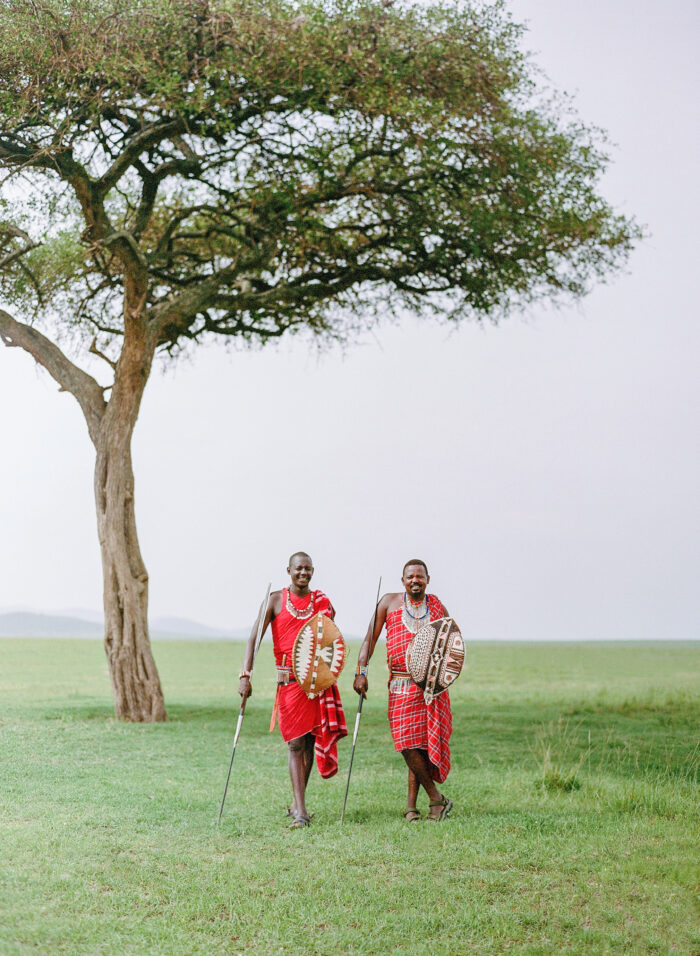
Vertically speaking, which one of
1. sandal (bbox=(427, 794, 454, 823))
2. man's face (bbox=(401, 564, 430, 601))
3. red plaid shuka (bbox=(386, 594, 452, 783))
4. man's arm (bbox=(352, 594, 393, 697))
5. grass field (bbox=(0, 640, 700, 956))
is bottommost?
grass field (bbox=(0, 640, 700, 956))

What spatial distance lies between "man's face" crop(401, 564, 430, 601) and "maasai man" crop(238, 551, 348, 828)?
2.39ft

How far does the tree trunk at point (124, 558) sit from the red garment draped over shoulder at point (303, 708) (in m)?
8.05

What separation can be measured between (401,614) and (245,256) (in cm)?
1041

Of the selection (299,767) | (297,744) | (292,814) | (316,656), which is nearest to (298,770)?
(299,767)

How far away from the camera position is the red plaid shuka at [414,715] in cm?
883

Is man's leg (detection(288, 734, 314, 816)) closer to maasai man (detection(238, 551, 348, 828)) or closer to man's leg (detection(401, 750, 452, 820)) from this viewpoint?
maasai man (detection(238, 551, 348, 828))

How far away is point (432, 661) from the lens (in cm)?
884

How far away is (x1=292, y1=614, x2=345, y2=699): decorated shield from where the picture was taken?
29.1ft

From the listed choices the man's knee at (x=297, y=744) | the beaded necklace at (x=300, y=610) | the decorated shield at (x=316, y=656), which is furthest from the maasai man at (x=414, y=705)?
the man's knee at (x=297, y=744)

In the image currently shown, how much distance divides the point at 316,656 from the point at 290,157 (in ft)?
32.9

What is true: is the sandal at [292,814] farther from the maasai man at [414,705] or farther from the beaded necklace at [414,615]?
the beaded necklace at [414,615]

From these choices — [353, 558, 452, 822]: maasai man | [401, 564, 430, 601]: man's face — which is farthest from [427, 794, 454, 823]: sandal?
[401, 564, 430, 601]: man's face

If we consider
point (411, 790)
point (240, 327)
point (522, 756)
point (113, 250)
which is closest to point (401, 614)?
point (411, 790)

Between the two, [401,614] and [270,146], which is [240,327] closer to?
[270,146]
